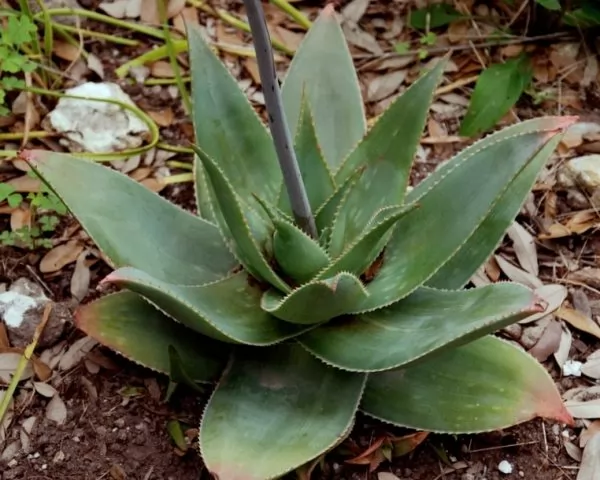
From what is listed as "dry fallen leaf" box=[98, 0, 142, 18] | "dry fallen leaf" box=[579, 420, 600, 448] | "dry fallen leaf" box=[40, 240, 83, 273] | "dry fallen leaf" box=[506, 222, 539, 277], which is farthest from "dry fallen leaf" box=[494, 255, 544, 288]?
"dry fallen leaf" box=[98, 0, 142, 18]

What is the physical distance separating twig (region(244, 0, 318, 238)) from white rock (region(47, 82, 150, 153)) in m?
0.62

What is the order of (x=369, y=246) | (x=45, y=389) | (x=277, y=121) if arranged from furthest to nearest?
(x=45, y=389) < (x=369, y=246) < (x=277, y=121)

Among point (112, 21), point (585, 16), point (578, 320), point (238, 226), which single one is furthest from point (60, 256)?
point (585, 16)

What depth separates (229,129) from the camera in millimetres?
1545

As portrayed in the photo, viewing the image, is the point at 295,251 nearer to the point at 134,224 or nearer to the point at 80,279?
the point at 134,224

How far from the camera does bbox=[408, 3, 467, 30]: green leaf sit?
2.11 m

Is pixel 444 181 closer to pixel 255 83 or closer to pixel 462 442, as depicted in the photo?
pixel 462 442

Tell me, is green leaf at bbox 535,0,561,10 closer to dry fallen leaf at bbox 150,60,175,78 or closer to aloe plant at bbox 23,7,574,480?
aloe plant at bbox 23,7,574,480

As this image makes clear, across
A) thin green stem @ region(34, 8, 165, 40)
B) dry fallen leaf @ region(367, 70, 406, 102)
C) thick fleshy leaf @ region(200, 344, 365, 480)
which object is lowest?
thick fleshy leaf @ region(200, 344, 365, 480)

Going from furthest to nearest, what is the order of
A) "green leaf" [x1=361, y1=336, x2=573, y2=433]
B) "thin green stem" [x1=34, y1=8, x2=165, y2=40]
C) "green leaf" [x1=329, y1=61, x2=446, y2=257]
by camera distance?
"thin green stem" [x1=34, y1=8, x2=165, y2=40], "green leaf" [x1=329, y1=61, x2=446, y2=257], "green leaf" [x1=361, y1=336, x2=573, y2=433]

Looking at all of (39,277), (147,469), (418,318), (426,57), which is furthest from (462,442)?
(426,57)

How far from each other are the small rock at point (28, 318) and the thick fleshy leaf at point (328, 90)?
21.5 inches

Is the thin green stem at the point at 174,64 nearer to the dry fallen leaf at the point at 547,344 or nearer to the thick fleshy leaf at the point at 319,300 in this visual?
the thick fleshy leaf at the point at 319,300

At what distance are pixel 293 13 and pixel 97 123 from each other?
0.53 meters
